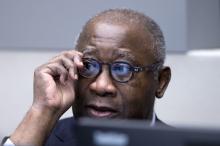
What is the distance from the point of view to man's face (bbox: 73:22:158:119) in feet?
4.42

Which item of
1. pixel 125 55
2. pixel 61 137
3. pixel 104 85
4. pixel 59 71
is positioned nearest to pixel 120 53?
pixel 125 55

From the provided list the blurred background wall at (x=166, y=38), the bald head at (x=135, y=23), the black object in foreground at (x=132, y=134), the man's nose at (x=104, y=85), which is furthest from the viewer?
the blurred background wall at (x=166, y=38)

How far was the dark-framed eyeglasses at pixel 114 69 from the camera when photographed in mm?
1343

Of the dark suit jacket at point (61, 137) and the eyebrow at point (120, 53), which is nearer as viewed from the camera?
the eyebrow at point (120, 53)

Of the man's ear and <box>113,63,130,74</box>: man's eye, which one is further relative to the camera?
the man's ear

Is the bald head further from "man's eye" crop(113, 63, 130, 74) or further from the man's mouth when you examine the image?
the man's mouth

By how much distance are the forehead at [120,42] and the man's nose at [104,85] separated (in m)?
0.07

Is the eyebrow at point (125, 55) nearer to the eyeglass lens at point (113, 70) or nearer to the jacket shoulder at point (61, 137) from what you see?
the eyeglass lens at point (113, 70)

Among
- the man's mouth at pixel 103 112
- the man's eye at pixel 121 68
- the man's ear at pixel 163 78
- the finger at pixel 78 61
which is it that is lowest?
the man's mouth at pixel 103 112

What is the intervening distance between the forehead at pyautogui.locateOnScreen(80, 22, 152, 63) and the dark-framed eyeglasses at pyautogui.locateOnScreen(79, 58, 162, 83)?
0.03m

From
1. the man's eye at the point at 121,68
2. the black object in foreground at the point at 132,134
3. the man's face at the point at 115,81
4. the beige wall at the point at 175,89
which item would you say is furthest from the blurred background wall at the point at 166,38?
the black object in foreground at the point at 132,134

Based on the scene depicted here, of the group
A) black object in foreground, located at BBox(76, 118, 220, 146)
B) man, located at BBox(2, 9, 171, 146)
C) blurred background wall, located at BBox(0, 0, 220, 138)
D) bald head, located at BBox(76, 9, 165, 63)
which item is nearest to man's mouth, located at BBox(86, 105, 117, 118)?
man, located at BBox(2, 9, 171, 146)

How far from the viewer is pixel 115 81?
1.35 metres

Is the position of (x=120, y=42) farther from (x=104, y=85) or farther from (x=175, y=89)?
(x=175, y=89)
